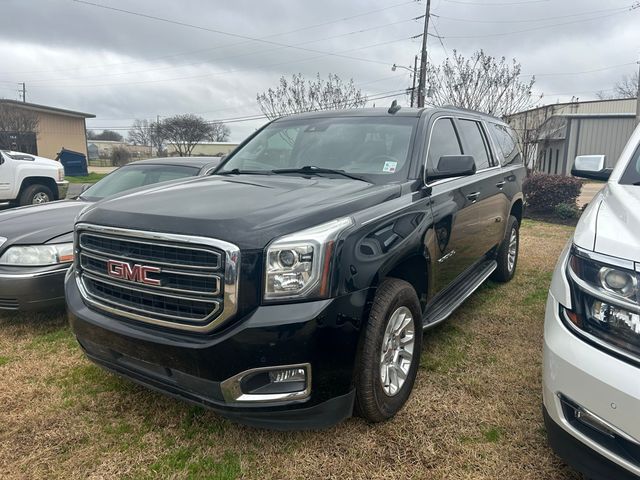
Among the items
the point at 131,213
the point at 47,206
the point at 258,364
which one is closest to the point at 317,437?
the point at 258,364

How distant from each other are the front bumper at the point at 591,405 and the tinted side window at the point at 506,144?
3528 mm

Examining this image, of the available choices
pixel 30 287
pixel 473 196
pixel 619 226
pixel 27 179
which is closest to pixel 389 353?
pixel 619 226

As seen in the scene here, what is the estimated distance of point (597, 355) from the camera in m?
1.74

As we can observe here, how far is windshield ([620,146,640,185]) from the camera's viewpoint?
297 cm

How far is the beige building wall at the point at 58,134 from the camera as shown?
33.1 meters

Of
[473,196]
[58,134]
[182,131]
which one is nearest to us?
[473,196]

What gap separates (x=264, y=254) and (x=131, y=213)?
2.73ft

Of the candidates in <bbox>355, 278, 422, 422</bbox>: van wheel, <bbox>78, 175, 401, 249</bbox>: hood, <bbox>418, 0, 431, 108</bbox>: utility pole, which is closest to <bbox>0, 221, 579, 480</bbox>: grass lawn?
<bbox>355, 278, 422, 422</bbox>: van wheel

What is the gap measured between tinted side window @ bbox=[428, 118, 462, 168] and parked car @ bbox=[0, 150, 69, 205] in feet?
33.4

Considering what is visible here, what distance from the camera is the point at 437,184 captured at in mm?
→ 3291

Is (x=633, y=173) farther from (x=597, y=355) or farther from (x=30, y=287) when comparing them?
(x=30, y=287)

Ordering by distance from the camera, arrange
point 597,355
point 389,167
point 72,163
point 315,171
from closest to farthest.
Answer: point 597,355, point 389,167, point 315,171, point 72,163

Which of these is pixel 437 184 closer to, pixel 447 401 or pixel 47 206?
pixel 447 401

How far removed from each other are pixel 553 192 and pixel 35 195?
1224 cm
